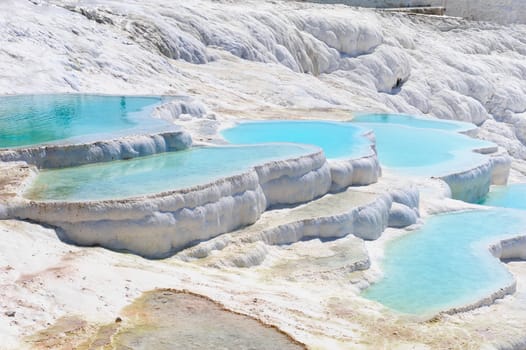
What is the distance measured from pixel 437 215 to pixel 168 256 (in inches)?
152

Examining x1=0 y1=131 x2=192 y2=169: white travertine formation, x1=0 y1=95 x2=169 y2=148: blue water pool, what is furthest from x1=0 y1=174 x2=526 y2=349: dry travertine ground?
x1=0 y1=95 x2=169 y2=148: blue water pool

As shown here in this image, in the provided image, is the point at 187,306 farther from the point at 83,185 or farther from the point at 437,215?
the point at 437,215

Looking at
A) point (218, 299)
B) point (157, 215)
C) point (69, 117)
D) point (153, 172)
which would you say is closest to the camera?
point (218, 299)

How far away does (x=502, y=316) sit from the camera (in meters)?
6.70

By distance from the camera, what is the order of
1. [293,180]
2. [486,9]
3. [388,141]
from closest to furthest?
[293,180] < [388,141] < [486,9]

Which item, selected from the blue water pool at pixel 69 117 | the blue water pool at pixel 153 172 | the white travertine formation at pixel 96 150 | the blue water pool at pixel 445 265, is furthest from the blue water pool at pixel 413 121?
the white travertine formation at pixel 96 150

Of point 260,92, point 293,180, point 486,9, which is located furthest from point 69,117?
point 486,9

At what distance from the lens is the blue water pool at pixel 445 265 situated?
6910mm

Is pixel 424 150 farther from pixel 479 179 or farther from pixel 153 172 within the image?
pixel 153 172

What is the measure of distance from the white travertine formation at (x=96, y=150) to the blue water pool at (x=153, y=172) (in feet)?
0.31

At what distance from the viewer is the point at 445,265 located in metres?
7.71

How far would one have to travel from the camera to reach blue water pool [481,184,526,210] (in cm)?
1157

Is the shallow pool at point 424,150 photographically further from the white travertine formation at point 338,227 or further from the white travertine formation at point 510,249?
the white travertine formation at point 338,227

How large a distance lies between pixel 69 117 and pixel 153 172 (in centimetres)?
242
